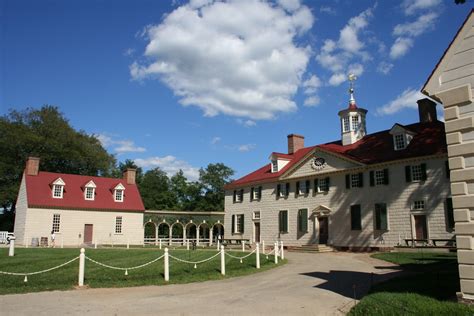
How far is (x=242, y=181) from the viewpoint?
4144 centimetres

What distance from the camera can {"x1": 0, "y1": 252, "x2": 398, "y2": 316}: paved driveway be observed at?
9492 millimetres

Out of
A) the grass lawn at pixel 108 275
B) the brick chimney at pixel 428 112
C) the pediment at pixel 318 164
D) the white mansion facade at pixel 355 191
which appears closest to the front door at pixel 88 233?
the white mansion facade at pixel 355 191

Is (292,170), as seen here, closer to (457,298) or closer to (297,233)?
(297,233)

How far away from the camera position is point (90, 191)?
42906 mm

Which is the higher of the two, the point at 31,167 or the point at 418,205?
the point at 31,167

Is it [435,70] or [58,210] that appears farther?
[58,210]

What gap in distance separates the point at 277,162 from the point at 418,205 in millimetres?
14520

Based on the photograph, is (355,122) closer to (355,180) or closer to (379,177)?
(355,180)

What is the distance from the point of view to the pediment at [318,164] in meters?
31.9

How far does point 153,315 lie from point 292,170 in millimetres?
27704

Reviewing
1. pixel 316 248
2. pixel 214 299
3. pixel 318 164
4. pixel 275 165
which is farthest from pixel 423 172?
pixel 214 299

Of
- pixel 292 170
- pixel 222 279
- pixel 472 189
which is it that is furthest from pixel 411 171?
pixel 472 189

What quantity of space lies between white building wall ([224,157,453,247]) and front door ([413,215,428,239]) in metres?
0.30

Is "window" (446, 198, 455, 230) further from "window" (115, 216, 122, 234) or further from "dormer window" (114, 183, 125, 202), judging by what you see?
"dormer window" (114, 183, 125, 202)
